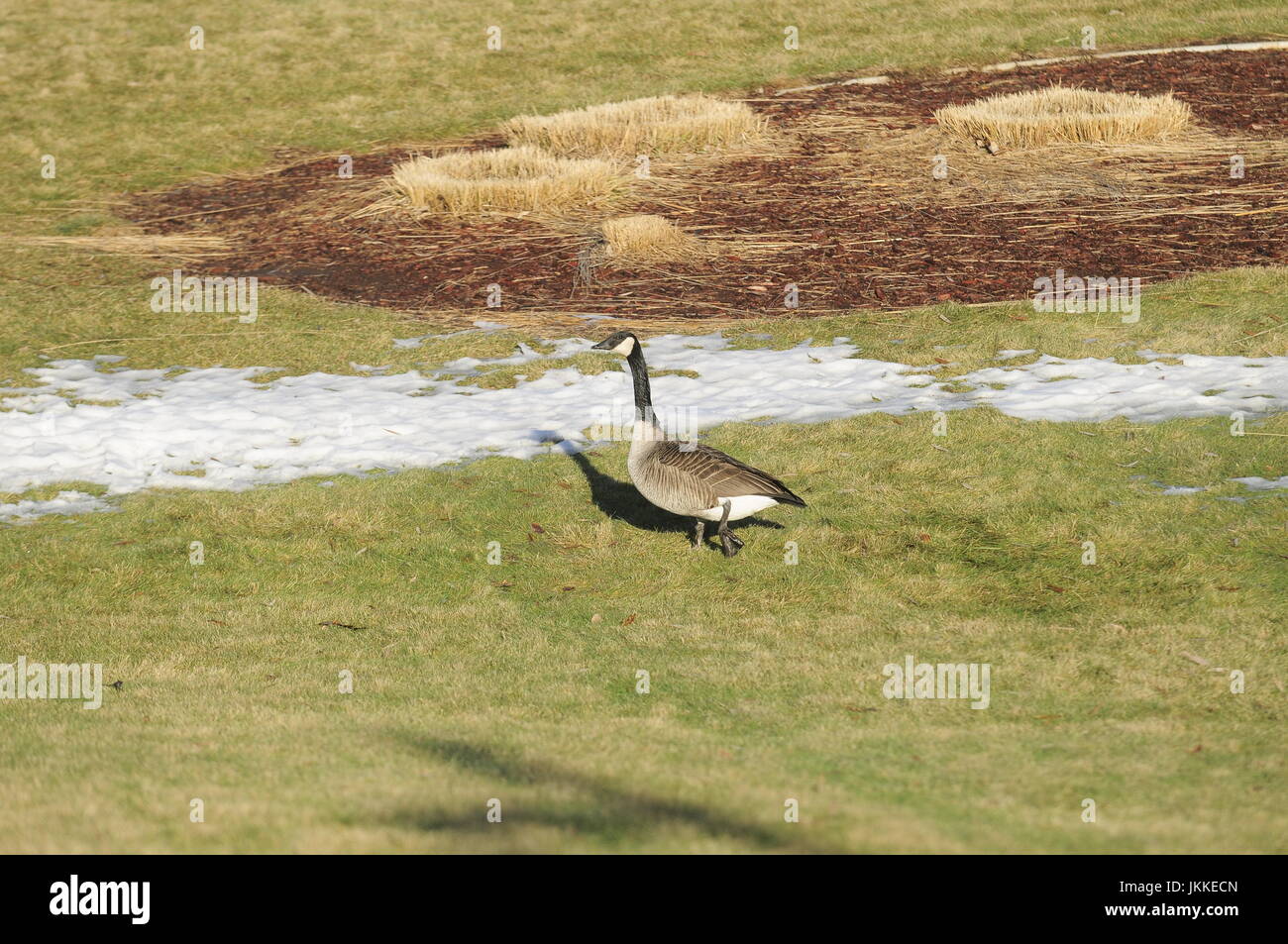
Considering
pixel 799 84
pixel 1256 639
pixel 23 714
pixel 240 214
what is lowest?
pixel 23 714

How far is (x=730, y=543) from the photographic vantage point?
9961 millimetres

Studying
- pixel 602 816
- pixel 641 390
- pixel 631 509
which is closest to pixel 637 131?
pixel 631 509

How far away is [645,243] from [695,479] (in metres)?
8.43

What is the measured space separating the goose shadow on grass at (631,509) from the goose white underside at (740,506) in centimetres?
95

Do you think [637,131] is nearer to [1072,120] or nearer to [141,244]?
[1072,120]

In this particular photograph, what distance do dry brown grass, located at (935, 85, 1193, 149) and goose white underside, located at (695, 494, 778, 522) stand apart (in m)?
12.6

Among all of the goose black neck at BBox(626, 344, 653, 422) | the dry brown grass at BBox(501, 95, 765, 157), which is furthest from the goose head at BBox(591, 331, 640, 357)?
the dry brown grass at BBox(501, 95, 765, 157)

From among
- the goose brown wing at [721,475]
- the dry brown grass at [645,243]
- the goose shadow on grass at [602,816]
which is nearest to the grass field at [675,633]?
the goose shadow on grass at [602,816]

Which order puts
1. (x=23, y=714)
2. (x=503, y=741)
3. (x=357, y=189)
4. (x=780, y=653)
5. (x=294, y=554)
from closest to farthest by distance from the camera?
(x=503, y=741) → (x=23, y=714) → (x=780, y=653) → (x=294, y=554) → (x=357, y=189)

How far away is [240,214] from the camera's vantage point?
20.5m

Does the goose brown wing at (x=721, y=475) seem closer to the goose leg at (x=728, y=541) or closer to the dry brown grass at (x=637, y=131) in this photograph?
the goose leg at (x=728, y=541)

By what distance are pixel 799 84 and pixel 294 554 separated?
18.0 m
